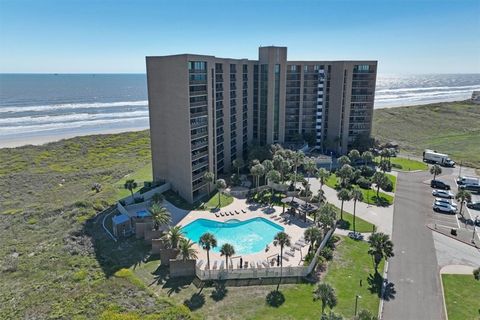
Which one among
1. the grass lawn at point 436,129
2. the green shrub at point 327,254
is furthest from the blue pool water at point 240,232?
the grass lawn at point 436,129

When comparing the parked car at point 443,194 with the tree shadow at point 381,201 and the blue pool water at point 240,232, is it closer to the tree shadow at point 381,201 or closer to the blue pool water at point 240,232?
the tree shadow at point 381,201

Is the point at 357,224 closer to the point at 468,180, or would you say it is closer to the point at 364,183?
the point at 364,183

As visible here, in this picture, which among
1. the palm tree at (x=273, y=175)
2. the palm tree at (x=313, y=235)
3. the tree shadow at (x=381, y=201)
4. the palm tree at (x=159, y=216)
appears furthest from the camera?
the tree shadow at (x=381, y=201)

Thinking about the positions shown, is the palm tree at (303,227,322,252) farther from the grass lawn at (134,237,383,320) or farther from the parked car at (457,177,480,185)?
the parked car at (457,177,480,185)

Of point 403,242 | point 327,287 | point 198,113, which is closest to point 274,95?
point 198,113

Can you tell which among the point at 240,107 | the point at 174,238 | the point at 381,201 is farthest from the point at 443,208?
the point at 240,107

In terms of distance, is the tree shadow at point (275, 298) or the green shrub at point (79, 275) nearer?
the tree shadow at point (275, 298)
